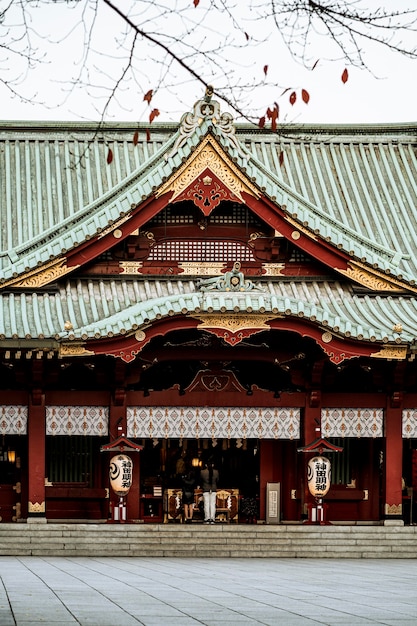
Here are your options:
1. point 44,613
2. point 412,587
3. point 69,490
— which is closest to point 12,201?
point 69,490

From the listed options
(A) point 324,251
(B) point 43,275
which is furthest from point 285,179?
(B) point 43,275

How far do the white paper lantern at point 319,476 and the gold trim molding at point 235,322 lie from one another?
130 inches

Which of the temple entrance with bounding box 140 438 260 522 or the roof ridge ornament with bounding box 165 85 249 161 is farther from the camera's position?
the temple entrance with bounding box 140 438 260 522

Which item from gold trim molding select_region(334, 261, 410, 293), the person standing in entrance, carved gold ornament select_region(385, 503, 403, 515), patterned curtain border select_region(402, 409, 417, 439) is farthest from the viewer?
gold trim molding select_region(334, 261, 410, 293)

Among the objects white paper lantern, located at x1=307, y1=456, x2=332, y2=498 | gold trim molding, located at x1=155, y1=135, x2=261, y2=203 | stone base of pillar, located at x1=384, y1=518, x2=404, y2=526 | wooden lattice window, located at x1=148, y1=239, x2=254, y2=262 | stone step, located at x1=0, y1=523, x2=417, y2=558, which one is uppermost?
gold trim molding, located at x1=155, y1=135, x2=261, y2=203

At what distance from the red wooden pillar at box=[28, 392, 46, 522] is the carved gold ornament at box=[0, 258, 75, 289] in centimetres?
245

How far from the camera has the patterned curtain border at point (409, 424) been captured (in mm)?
29172

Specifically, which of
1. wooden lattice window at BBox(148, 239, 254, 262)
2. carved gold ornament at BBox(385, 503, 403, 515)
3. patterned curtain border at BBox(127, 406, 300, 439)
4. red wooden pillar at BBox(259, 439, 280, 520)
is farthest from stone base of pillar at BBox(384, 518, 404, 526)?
wooden lattice window at BBox(148, 239, 254, 262)

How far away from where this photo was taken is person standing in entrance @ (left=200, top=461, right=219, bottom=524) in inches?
1137

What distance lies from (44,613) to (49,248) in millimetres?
14747

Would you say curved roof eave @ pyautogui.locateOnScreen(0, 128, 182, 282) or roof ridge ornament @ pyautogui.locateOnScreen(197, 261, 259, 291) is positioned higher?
curved roof eave @ pyautogui.locateOnScreen(0, 128, 182, 282)

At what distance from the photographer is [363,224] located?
Answer: 3322 cm

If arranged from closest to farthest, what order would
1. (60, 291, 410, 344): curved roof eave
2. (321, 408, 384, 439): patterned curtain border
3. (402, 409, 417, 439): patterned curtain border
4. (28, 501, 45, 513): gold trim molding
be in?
(60, 291, 410, 344): curved roof eave < (28, 501, 45, 513): gold trim molding < (321, 408, 384, 439): patterned curtain border < (402, 409, 417, 439): patterned curtain border

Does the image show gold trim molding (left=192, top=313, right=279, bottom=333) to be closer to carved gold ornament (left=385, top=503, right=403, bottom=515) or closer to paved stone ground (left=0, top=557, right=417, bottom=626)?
paved stone ground (left=0, top=557, right=417, bottom=626)
